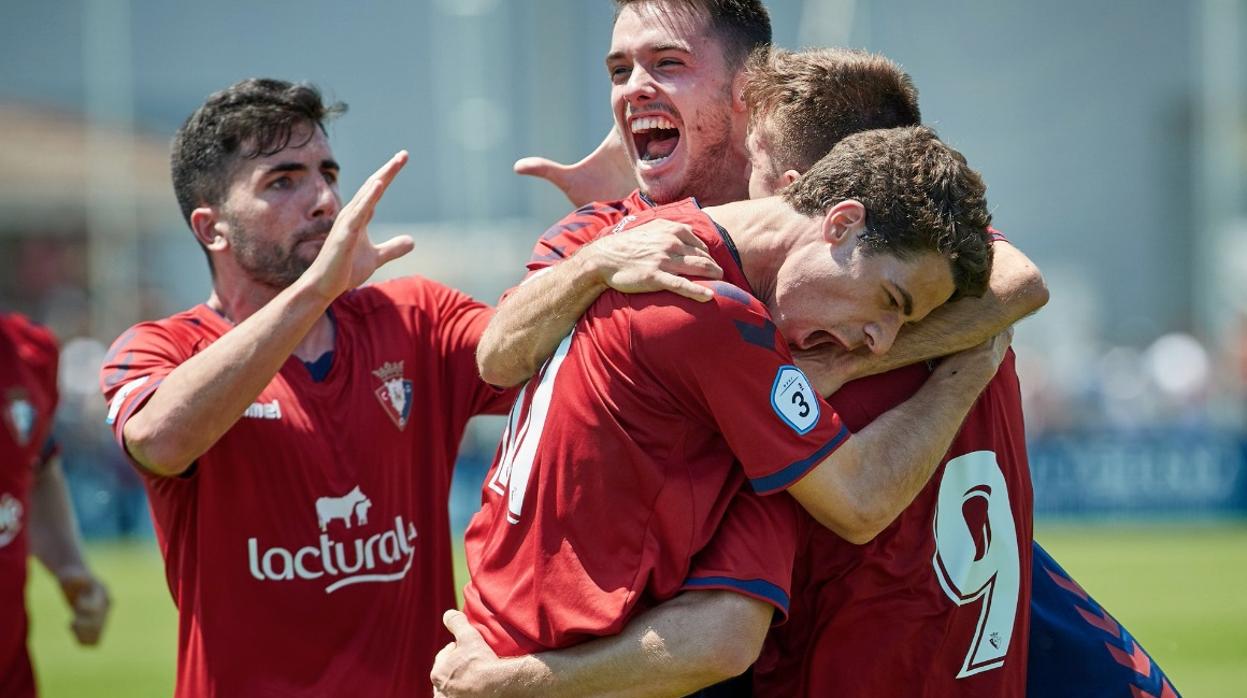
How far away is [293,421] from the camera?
4559 millimetres

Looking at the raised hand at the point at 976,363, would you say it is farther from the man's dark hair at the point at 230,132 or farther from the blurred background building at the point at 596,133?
the blurred background building at the point at 596,133

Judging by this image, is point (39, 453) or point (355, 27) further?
point (355, 27)

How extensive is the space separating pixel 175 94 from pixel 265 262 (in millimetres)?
25762

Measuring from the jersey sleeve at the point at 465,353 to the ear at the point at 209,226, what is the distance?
0.73 meters

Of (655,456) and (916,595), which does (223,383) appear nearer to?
(655,456)

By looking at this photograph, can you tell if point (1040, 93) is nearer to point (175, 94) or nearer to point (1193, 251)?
point (1193, 251)

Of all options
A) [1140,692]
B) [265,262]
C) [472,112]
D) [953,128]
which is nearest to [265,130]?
[265,262]

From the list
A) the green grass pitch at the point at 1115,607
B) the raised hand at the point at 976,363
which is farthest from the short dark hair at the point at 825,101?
the green grass pitch at the point at 1115,607

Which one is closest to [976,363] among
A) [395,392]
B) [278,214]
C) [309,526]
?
[395,392]

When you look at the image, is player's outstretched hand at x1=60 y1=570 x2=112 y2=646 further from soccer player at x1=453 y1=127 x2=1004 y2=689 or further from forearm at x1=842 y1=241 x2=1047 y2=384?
forearm at x1=842 y1=241 x2=1047 y2=384

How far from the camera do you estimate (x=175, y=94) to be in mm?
28812

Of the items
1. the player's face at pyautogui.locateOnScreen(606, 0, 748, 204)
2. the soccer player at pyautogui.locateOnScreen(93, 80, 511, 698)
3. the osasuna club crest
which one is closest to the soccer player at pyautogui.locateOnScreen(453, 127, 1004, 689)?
the player's face at pyautogui.locateOnScreen(606, 0, 748, 204)

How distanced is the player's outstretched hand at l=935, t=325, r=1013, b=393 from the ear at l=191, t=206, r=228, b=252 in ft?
8.17

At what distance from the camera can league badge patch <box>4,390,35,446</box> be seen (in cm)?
596
